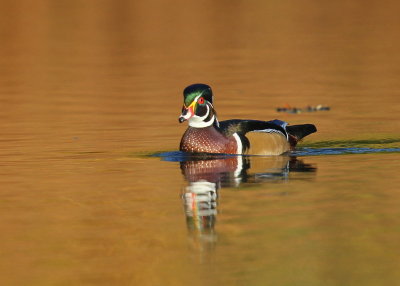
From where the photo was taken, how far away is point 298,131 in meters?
17.8

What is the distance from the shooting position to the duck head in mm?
16781

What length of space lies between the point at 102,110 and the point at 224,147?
18.8 ft

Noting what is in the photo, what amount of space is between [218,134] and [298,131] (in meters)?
1.52

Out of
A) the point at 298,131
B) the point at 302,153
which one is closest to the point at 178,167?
the point at 302,153

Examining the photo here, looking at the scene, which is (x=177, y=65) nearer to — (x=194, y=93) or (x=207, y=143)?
(x=194, y=93)

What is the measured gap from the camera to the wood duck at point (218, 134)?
54.6 feet

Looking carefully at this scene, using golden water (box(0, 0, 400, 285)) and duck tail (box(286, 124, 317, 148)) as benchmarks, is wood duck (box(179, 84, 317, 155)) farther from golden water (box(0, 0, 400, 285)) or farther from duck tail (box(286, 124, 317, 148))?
duck tail (box(286, 124, 317, 148))

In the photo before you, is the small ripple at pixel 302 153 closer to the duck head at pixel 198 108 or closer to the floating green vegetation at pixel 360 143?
the floating green vegetation at pixel 360 143

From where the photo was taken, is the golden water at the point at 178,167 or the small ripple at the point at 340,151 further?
the small ripple at the point at 340,151

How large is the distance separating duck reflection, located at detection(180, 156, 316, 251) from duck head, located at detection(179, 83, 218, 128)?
1.99ft

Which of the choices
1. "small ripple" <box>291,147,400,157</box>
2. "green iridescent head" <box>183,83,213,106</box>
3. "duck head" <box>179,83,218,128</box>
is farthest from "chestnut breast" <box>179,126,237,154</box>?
"small ripple" <box>291,147,400,157</box>

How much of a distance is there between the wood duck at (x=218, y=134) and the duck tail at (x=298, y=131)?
59 centimetres

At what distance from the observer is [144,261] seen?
10219mm

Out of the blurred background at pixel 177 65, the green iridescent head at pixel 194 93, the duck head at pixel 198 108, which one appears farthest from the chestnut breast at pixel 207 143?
the blurred background at pixel 177 65
